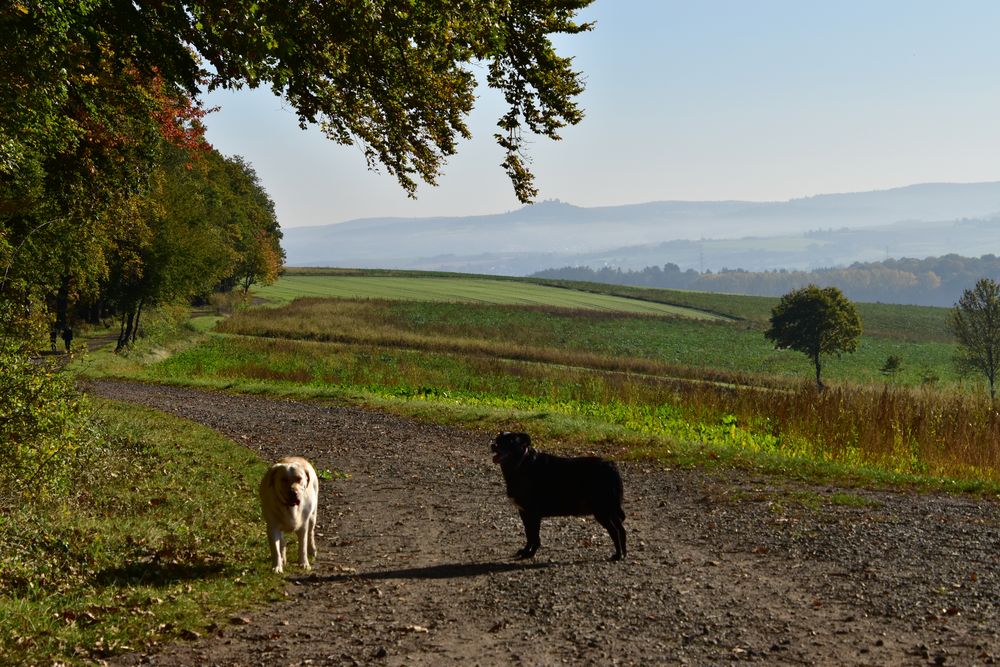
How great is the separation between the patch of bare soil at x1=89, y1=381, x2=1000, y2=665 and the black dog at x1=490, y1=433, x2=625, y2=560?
0.67 metres

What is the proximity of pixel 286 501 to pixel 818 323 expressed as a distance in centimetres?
5667

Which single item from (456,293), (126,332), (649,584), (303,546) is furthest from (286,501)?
(456,293)

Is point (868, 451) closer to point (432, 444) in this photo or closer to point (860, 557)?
point (860, 557)

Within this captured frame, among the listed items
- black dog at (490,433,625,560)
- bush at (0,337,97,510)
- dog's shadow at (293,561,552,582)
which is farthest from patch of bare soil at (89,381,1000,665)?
bush at (0,337,97,510)

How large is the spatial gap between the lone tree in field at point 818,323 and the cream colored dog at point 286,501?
5534 cm

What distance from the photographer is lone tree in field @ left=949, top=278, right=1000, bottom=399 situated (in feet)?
174

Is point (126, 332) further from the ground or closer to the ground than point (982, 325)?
further from the ground

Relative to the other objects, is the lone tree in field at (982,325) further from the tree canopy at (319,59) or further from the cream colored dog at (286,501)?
the cream colored dog at (286,501)

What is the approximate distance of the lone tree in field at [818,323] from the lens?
197 feet

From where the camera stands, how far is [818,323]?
60.1m

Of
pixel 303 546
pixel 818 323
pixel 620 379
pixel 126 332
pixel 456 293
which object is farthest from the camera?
pixel 456 293

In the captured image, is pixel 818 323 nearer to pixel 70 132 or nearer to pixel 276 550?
pixel 70 132

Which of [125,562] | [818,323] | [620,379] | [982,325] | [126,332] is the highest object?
[126,332]

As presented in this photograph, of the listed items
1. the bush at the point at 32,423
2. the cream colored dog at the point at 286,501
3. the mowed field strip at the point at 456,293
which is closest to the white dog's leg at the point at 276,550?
the cream colored dog at the point at 286,501
